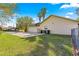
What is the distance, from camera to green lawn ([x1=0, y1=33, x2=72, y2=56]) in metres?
2.03

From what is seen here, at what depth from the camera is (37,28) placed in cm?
213

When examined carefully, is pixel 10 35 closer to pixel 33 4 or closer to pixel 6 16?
pixel 6 16

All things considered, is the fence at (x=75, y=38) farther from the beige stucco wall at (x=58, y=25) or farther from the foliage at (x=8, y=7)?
the foliage at (x=8, y=7)

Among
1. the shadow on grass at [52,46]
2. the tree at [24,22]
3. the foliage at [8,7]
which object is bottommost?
the shadow on grass at [52,46]

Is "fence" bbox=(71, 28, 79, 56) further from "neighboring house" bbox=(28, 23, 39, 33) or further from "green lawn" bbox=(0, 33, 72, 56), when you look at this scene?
"neighboring house" bbox=(28, 23, 39, 33)

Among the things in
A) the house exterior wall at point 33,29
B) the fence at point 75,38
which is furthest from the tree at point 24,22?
the fence at point 75,38

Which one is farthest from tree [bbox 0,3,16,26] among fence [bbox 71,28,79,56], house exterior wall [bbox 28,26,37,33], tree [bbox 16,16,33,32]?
fence [bbox 71,28,79,56]

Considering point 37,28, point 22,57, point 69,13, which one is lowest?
point 22,57

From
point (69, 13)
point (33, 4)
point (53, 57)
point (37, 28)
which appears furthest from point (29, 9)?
point (53, 57)

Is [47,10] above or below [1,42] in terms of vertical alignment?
above

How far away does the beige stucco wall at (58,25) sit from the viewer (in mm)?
2053

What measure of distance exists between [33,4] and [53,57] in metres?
0.53

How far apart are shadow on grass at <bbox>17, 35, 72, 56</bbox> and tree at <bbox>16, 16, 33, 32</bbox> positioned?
15cm

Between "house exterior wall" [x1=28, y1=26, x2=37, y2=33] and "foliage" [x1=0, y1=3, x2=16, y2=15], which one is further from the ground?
"foliage" [x1=0, y1=3, x2=16, y2=15]
